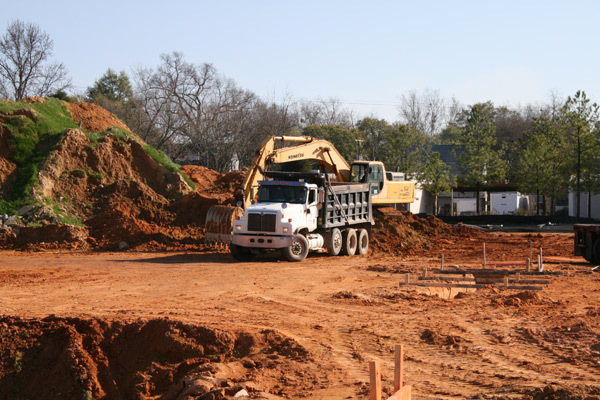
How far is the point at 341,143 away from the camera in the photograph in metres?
67.6

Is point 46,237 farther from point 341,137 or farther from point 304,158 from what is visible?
point 341,137

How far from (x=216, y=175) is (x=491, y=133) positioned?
34.5 meters

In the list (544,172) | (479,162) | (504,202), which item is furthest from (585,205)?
(479,162)

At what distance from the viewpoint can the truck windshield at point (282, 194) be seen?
74.9 feet

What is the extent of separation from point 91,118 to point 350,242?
688 inches

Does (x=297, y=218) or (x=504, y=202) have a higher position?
(x=504, y=202)

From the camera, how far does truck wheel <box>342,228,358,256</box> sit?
82.3 ft

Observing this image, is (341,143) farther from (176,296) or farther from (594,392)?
(594,392)

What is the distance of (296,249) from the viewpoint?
2261cm

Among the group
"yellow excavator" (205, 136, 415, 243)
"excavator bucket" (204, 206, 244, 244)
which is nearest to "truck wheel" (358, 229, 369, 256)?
"yellow excavator" (205, 136, 415, 243)

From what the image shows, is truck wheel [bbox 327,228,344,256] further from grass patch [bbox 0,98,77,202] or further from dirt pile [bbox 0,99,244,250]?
grass patch [bbox 0,98,77,202]

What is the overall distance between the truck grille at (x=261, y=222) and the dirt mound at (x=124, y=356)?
10.4m

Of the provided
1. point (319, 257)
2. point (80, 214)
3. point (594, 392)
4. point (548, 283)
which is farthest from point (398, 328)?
point (80, 214)

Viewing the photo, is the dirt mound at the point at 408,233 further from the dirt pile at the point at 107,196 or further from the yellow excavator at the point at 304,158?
the dirt pile at the point at 107,196
